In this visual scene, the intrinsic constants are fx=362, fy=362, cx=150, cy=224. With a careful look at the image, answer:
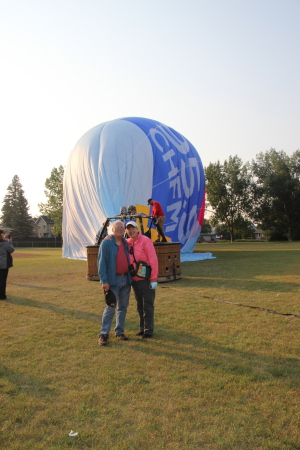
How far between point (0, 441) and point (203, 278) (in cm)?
823

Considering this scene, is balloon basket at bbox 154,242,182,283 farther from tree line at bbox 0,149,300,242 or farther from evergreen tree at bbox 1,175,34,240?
evergreen tree at bbox 1,175,34,240

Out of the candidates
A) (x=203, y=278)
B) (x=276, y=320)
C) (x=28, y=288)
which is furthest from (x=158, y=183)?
(x=276, y=320)

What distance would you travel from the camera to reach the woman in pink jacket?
16.3 ft

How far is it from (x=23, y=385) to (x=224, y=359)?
2.13 m

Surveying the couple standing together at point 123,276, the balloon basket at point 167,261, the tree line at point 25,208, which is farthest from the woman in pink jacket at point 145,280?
the tree line at point 25,208

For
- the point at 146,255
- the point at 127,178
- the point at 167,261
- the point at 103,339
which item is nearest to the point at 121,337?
the point at 103,339

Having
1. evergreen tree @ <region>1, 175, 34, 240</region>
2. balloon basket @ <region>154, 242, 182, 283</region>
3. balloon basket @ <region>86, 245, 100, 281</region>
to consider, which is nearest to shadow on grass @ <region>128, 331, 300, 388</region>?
balloon basket @ <region>154, 242, 182, 283</region>

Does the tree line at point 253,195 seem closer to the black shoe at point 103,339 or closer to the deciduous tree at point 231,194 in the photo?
the deciduous tree at point 231,194

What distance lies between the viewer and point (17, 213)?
5925 cm

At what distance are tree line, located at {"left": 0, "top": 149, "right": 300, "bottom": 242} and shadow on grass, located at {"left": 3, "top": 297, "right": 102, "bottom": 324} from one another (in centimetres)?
4026

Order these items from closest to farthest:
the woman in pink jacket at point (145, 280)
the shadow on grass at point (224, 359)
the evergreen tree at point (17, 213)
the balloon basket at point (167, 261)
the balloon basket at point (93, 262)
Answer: the shadow on grass at point (224, 359) → the woman in pink jacket at point (145, 280) → the balloon basket at point (167, 261) → the balloon basket at point (93, 262) → the evergreen tree at point (17, 213)

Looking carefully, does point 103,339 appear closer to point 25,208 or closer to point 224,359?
point 224,359

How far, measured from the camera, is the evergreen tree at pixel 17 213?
191ft

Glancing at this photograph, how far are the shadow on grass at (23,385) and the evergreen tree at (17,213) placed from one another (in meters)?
53.6
